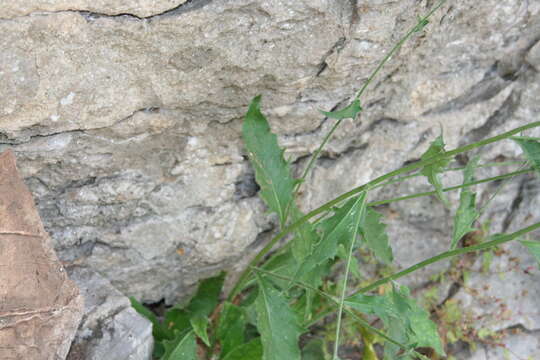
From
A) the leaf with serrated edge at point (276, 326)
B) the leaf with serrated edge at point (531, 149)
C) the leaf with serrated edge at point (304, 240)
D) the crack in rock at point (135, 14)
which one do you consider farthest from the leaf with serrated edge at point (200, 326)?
the leaf with serrated edge at point (531, 149)

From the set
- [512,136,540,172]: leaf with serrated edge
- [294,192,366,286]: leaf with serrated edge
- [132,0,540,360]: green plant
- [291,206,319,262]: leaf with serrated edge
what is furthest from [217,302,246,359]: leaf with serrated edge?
[512,136,540,172]: leaf with serrated edge

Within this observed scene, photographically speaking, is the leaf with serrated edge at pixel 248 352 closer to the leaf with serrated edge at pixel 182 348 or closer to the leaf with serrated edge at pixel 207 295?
the leaf with serrated edge at pixel 182 348

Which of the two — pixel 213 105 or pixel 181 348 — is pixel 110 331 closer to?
pixel 181 348

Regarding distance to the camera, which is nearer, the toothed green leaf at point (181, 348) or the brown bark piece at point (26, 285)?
the brown bark piece at point (26, 285)

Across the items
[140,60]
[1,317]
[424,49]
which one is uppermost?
[424,49]

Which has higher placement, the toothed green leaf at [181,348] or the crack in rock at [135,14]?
the crack in rock at [135,14]

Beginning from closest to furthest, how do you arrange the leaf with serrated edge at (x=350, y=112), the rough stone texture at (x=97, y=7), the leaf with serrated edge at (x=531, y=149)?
the leaf with serrated edge at (x=531, y=149) < the rough stone texture at (x=97, y=7) < the leaf with serrated edge at (x=350, y=112)

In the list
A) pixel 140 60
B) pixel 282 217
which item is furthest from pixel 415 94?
pixel 140 60

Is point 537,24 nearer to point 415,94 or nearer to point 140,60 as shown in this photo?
point 415,94
